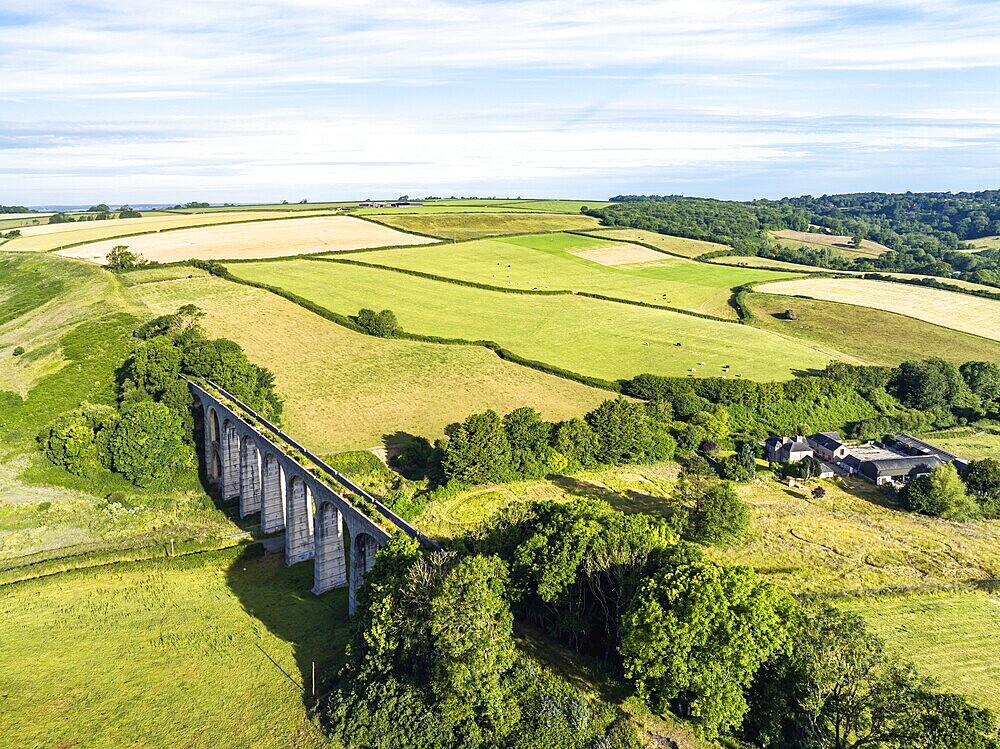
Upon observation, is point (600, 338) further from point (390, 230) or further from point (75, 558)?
point (390, 230)

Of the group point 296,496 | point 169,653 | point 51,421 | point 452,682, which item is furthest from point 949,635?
point 51,421

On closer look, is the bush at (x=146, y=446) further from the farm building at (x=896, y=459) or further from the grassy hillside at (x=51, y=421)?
the farm building at (x=896, y=459)

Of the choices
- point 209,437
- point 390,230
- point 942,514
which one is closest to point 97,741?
point 209,437

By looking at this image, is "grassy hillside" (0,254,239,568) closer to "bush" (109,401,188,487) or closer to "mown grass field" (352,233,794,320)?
"bush" (109,401,188,487)

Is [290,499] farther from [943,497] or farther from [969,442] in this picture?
[969,442]

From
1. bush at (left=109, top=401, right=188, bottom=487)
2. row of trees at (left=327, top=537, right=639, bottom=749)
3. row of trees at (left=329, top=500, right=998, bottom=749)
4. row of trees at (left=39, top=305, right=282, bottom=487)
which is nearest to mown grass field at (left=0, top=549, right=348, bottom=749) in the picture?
row of trees at (left=327, top=537, right=639, bottom=749)

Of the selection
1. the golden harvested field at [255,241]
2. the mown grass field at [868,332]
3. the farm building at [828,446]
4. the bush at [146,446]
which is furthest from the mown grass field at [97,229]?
the farm building at [828,446]
